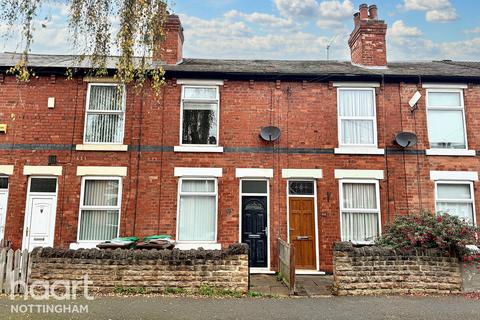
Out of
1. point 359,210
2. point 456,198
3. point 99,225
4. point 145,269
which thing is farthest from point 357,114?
point 99,225

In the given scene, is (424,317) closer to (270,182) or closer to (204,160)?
(270,182)

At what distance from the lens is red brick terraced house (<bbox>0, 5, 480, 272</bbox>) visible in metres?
10.2

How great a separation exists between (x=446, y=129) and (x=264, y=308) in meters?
8.04

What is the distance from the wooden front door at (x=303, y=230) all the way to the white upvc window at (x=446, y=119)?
419 cm

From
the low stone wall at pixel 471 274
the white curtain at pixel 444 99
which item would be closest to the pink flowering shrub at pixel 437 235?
the low stone wall at pixel 471 274

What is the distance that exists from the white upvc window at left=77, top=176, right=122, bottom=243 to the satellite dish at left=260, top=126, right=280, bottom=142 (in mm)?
4322

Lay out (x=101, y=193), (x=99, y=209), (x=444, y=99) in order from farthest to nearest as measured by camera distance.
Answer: (x=444, y=99)
(x=101, y=193)
(x=99, y=209)

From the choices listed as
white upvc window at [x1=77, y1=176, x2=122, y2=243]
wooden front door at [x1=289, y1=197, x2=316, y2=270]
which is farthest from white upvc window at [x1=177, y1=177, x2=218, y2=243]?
wooden front door at [x1=289, y1=197, x2=316, y2=270]

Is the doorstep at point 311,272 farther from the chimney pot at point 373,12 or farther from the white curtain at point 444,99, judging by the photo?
the chimney pot at point 373,12

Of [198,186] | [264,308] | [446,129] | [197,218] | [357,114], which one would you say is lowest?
[264,308]

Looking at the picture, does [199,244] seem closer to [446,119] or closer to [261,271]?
[261,271]

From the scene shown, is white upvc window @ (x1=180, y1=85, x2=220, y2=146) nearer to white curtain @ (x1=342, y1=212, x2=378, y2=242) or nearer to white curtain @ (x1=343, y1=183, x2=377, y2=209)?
white curtain @ (x1=343, y1=183, x2=377, y2=209)

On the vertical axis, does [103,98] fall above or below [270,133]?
above

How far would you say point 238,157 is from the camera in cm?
1057
